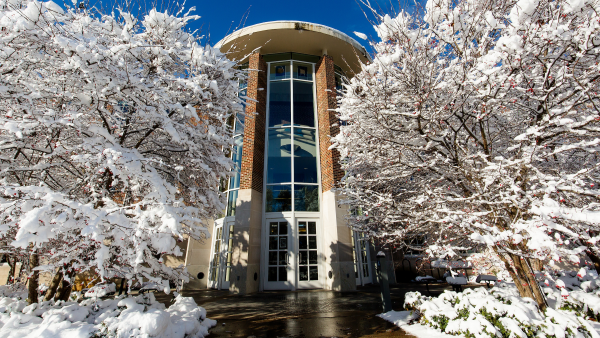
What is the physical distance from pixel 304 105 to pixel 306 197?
439 centimetres

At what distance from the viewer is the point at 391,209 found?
559 centimetres

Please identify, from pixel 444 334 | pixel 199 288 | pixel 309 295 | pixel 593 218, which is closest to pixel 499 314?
pixel 444 334

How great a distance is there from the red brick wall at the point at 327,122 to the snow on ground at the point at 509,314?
17.8 ft

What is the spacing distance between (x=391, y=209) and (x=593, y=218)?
9.89ft

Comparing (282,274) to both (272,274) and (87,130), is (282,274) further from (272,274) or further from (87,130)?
(87,130)

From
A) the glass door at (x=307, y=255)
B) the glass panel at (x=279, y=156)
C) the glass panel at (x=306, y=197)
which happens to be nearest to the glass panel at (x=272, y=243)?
the glass door at (x=307, y=255)

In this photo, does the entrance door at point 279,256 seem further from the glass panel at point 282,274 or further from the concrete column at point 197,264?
the concrete column at point 197,264

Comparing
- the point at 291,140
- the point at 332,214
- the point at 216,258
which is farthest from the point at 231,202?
the point at 332,214

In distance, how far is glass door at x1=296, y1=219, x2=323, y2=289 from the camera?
30.8 feet

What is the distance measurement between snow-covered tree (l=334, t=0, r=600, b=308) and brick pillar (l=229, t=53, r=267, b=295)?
15.5 ft

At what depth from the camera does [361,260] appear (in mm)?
10695

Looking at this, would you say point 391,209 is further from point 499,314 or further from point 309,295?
point 309,295

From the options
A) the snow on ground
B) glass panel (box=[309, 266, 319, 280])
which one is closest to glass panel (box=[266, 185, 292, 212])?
glass panel (box=[309, 266, 319, 280])

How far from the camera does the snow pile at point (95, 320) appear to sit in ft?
10.7
